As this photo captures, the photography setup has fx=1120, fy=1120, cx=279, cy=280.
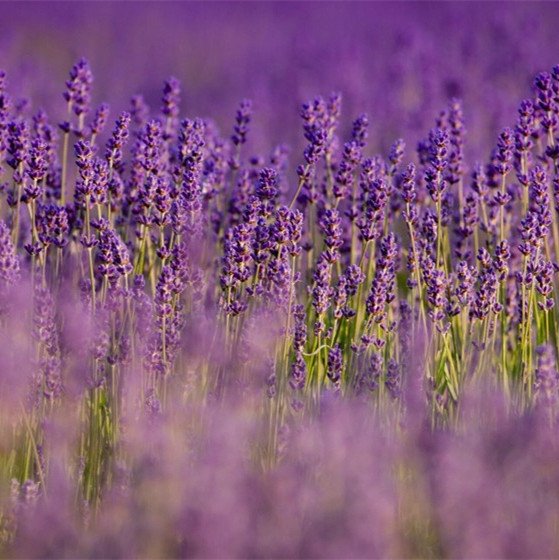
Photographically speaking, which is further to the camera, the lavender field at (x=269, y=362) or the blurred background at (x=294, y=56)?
the blurred background at (x=294, y=56)

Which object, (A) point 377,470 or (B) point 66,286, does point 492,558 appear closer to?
(A) point 377,470

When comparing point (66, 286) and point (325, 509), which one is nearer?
point (325, 509)

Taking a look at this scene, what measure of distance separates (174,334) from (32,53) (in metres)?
12.0

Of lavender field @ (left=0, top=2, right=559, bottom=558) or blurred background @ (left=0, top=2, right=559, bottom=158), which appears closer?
lavender field @ (left=0, top=2, right=559, bottom=558)

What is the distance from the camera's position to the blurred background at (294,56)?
904 cm

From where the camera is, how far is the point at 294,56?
12.1 m

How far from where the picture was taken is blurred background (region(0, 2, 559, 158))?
9039 millimetres

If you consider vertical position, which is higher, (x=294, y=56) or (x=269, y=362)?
(x=294, y=56)

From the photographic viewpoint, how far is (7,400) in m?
2.97

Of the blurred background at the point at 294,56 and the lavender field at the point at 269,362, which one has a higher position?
the blurred background at the point at 294,56

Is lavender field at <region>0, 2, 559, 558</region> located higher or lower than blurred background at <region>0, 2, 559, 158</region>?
lower

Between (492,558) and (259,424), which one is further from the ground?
(259,424)

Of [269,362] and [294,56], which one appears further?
[294,56]

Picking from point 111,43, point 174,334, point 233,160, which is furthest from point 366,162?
A: point 111,43
